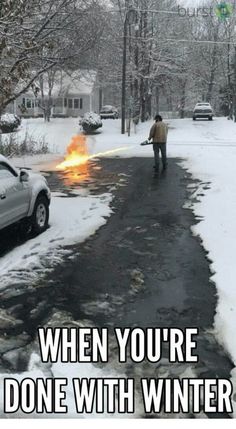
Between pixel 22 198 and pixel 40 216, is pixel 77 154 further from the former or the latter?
pixel 22 198

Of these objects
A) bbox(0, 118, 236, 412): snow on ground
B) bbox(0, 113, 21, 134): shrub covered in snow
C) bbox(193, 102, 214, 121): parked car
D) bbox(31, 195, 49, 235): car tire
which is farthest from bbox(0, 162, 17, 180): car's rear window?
bbox(193, 102, 214, 121): parked car

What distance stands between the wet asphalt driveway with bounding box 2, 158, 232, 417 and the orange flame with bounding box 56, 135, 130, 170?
9.65m

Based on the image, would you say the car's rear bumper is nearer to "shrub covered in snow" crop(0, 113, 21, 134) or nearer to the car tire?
"shrub covered in snow" crop(0, 113, 21, 134)

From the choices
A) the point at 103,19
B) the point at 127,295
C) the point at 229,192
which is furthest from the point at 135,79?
the point at 127,295

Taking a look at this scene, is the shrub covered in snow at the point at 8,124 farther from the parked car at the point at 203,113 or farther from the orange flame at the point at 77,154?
the parked car at the point at 203,113

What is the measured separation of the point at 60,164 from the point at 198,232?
11706 mm

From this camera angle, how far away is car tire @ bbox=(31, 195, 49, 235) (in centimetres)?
920

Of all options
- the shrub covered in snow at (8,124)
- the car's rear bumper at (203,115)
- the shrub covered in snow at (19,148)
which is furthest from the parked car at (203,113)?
the shrub covered in snow at (19,148)

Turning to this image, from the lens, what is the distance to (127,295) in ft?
21.0

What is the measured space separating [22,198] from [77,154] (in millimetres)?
15874

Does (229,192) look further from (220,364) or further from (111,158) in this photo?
(111,158)

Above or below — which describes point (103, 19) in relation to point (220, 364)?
above

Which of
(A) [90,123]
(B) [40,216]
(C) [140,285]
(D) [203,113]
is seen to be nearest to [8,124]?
(A) [90,123]

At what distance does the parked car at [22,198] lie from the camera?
8.16m
